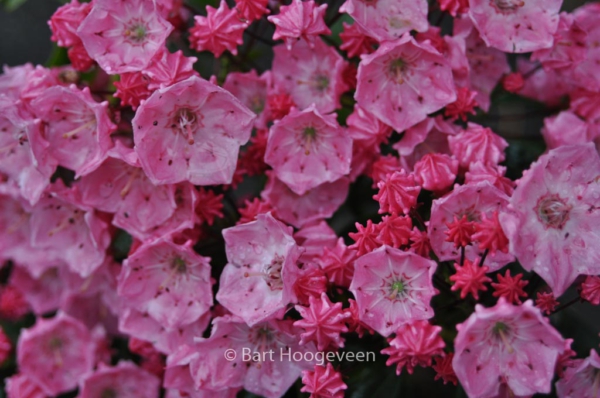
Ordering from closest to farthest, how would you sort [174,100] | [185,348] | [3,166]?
[174,100] < [185,348] < [3,166]

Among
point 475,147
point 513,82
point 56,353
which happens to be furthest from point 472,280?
Result: point 56,353

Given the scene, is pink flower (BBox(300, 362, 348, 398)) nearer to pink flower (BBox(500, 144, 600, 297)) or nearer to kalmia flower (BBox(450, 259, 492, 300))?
kalmia flower (BBox(450, 259, 492, 300))

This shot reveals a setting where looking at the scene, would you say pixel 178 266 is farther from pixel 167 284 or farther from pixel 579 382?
pixel 579 382

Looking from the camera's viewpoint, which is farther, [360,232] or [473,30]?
[473,30]

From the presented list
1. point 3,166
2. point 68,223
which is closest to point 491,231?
point 68,223

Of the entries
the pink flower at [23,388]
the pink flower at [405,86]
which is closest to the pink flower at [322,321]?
the pink flower at [405,86]

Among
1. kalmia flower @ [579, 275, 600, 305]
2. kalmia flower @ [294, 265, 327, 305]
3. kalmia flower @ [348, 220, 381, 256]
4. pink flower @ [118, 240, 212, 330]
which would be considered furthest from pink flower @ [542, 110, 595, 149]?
pink flower @ [118, 240, 212, 330]

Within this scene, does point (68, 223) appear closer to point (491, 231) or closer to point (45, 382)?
point (45, 382)
